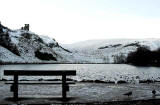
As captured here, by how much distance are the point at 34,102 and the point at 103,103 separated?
3.28 m

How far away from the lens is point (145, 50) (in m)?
200

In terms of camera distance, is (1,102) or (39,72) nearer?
(1,102)

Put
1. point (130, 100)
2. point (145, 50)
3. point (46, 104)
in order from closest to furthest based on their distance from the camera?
1. point (46, 104)
2. point (130, 100)
3. point (145, 50)

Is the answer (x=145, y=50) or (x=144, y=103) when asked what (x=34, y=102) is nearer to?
(x=144, y=103)

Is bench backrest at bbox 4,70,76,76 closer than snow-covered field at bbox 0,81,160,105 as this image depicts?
No

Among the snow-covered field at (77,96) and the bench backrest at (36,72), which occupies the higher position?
the bench backrest at (36,72)

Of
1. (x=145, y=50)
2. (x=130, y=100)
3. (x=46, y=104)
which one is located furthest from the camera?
(x=145, y=50)

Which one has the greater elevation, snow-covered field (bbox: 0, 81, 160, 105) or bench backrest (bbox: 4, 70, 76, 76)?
bench backrest (bbox: 4, 70, 76, 76)

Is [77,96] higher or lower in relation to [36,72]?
lower

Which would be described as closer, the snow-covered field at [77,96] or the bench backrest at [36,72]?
the snow-covered field at [77,96]

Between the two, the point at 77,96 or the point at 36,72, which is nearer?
the point at 36,72

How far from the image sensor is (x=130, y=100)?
13469 millimetres

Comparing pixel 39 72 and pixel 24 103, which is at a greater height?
pixel 39 72

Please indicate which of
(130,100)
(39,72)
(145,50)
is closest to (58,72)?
(39,72)
